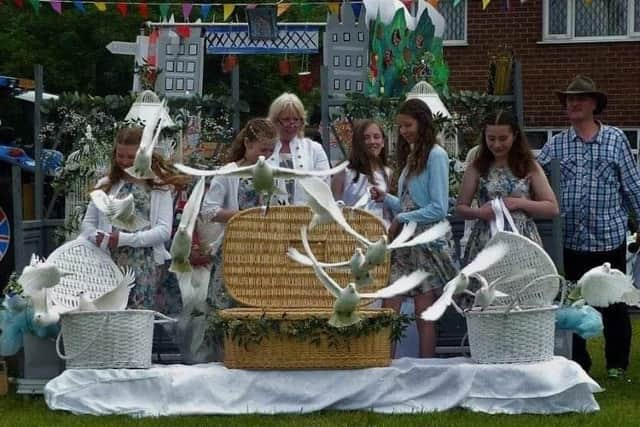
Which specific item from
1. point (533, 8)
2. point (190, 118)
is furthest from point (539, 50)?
point (190, 118)

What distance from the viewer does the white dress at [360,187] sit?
7949 millimetres

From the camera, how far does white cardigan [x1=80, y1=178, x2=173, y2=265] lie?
7.43 meters

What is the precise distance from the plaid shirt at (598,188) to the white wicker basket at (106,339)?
8.28 ft

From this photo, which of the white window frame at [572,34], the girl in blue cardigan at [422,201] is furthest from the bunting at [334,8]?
the white window frame at [572,34]

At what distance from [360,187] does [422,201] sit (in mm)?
664

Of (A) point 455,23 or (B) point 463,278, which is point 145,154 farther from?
(A) point 455,23

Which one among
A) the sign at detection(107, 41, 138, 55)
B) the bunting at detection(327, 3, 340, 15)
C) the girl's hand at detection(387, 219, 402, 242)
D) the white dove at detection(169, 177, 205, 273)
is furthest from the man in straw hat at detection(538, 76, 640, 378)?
the sign at detection(107, 41, 138, 55)

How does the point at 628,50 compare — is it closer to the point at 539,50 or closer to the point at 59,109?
the point at 539,50

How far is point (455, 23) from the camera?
62.1 feet

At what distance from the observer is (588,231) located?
26.3 feet

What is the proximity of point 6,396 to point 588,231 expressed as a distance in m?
3.26

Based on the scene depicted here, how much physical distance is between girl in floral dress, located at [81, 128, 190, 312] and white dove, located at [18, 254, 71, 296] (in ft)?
1.72

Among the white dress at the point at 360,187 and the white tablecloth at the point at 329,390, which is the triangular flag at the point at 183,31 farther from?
the white tablecloth at the point at 329,390

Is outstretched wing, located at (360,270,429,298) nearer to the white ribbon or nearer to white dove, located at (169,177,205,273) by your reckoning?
white dove, located at (169,177,205,273)
